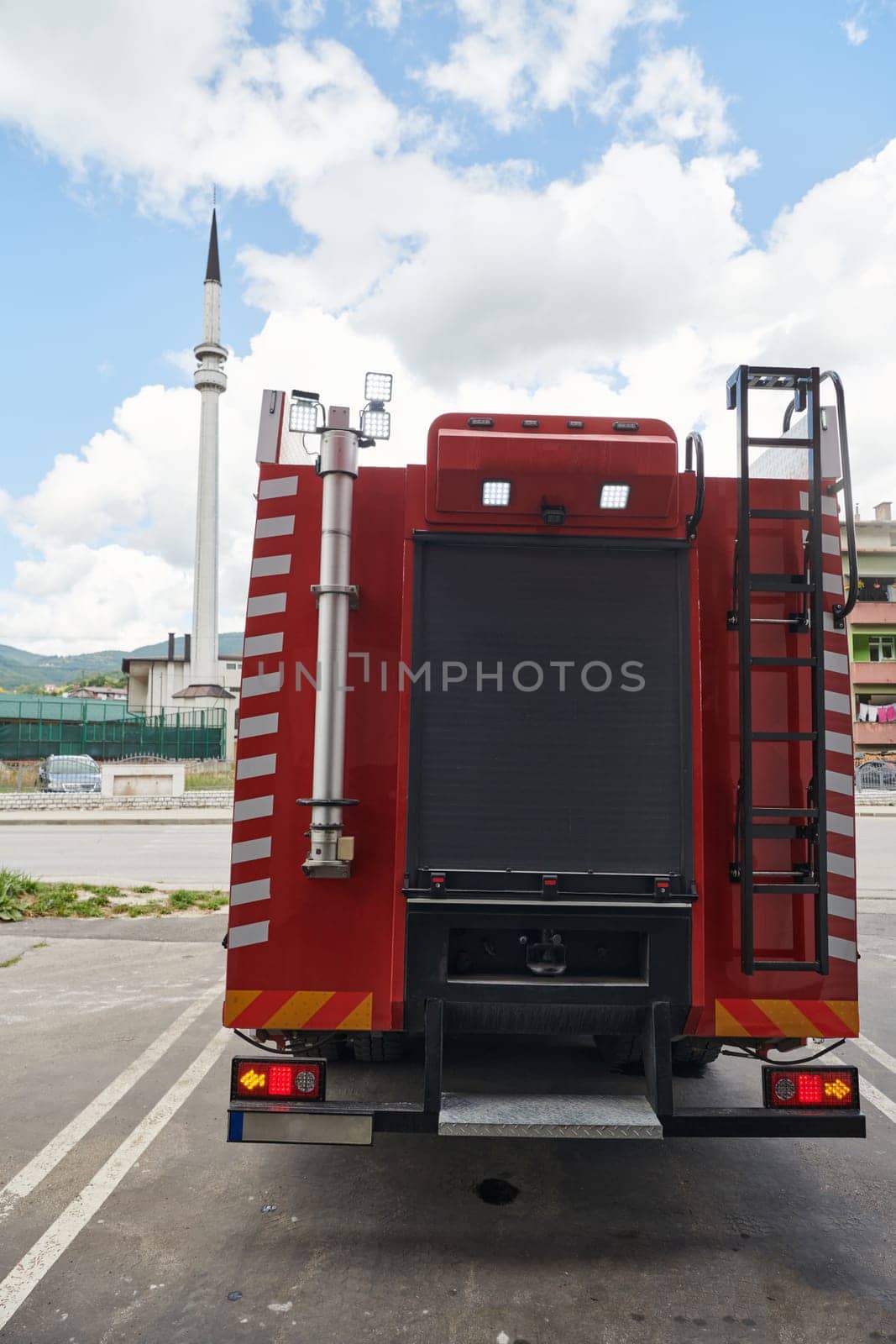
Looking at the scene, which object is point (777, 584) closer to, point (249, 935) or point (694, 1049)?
point (694, 1049)

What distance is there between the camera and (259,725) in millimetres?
3500

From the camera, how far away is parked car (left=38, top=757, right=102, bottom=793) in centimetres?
2845

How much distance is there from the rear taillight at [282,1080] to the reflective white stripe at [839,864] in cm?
219

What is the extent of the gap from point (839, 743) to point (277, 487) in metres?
2.60

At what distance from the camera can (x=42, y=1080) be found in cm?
509

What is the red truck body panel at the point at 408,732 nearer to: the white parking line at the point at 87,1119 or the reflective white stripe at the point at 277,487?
the reflective white stripe at the point at 277,487

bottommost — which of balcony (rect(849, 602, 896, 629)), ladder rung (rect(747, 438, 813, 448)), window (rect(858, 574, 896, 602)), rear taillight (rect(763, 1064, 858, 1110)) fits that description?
rear taillight (rect(763, 1064, 858, 1110))

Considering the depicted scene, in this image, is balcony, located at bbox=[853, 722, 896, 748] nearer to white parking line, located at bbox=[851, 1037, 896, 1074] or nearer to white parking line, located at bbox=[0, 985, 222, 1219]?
white parking line, located at bbox=[851, 1037, 896, 1074]

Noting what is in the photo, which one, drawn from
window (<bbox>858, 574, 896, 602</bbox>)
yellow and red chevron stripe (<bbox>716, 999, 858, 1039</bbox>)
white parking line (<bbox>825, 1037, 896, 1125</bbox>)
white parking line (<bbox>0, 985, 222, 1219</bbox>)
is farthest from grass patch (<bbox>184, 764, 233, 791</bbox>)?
window (<bbox>858, 574, 896, 602</bbox>)

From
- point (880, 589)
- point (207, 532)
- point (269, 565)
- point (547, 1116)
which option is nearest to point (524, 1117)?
point (547, 1116)

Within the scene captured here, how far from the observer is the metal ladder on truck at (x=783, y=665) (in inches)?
129

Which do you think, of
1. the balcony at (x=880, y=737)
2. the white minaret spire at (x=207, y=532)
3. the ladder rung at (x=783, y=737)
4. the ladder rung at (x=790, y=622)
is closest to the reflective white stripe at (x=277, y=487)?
the ladder rung at (x=790, y=622)

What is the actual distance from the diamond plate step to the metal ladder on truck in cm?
72

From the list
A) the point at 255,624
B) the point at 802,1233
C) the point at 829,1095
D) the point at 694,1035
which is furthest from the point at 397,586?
the point at 802,1233
